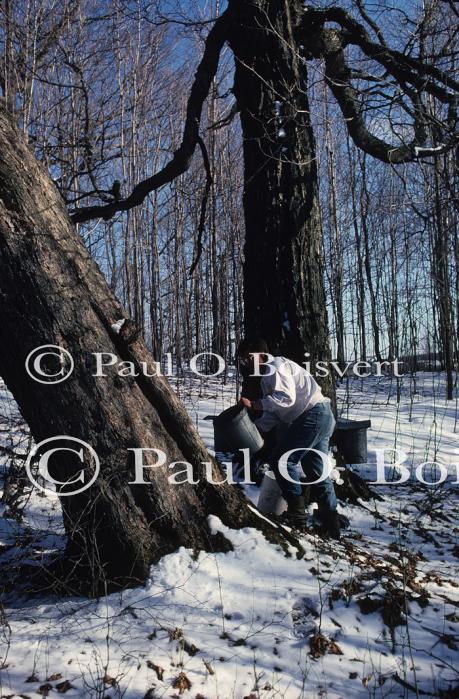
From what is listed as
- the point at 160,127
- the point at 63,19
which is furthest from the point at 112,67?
the point at 63,19

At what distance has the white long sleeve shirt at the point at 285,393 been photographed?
3418 mm

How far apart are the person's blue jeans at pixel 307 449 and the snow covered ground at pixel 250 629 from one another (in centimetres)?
34

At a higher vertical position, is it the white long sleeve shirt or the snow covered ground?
the white long sleeve shirt

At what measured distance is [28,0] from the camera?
7.89 metres

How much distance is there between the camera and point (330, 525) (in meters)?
3.54

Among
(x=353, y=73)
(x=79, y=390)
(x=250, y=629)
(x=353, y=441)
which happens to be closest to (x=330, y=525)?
(x=250, y=629)

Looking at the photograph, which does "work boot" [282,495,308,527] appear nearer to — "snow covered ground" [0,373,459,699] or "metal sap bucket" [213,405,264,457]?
"snow covered ground" [0,373,459,699]

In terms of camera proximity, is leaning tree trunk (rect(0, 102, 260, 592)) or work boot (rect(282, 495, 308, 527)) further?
work boot (rect(282, 495, 308, 527))

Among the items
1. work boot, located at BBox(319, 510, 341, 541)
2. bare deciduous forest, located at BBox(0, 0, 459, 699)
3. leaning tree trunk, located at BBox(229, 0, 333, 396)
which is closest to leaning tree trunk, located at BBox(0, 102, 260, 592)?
bare deciduous forest, located at BBox(0, 0, 459, 699)

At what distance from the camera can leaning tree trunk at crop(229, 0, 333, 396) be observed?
13.5 ft

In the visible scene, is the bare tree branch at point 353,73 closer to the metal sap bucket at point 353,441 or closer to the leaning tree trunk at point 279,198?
the leaning tree trunk at point 279,198

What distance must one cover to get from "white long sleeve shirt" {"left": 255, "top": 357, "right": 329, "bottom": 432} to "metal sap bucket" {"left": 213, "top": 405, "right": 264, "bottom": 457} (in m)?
0.25

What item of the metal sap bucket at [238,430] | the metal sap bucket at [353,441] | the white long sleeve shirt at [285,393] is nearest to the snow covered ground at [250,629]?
the white long sleeve shirt at [285,393]

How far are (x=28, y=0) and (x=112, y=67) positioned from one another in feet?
17.5
